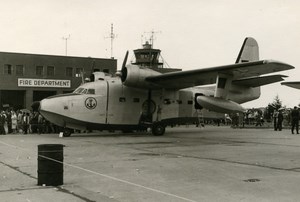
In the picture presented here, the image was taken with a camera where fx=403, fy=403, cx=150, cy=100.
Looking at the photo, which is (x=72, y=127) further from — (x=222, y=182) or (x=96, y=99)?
(x=222, y=182)

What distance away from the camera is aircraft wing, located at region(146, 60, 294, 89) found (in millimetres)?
18844

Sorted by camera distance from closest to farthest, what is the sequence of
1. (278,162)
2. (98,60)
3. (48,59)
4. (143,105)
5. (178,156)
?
(278,162) → (178,156) → (143,105) → (48,59) → (98,60)

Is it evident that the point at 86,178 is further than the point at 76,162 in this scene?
No

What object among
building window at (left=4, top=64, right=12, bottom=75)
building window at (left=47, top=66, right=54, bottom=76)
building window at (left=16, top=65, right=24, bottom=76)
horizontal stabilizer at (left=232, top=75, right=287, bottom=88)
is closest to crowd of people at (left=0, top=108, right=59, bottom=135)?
horizontal stabilizer at (left=232, top=75, right=287, bottom=88)

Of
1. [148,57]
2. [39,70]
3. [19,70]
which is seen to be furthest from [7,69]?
Answer: [148,57]

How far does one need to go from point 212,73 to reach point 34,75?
36.2 meters

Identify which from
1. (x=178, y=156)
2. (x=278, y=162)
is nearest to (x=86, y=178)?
(x=178, y=156)

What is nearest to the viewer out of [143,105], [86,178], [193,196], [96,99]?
[193,196]

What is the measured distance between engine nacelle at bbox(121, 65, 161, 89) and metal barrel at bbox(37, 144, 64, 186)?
49.4 ft

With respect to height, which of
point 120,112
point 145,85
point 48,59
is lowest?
point 120,112

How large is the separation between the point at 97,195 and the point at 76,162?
15.7 ft

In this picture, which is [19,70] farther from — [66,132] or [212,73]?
[212,73]

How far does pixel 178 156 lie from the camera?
538 inches

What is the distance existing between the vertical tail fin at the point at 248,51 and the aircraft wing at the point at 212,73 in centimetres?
408
